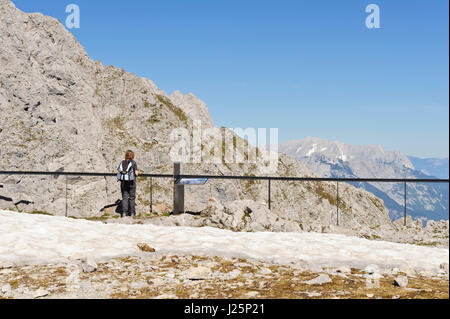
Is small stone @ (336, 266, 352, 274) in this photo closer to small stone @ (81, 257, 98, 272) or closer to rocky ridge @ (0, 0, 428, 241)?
small stone @ (81, 257, 98, 272)

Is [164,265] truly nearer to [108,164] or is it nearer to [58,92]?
[108,164]

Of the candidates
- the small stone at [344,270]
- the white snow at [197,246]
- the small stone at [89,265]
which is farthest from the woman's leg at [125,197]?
the small stone at [344,270]

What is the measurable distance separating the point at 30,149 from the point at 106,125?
33223 mm

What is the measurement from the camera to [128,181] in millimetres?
14625

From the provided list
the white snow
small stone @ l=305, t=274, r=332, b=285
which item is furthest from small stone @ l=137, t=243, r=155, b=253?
small stone @ l=305, t=274, r=332, b=285

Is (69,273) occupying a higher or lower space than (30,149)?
lower

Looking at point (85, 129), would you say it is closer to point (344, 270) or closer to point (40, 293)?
point (40, 293)

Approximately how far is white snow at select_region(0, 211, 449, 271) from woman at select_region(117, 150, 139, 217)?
3.30 meters

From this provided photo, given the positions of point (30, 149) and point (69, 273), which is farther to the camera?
point (30, 149)

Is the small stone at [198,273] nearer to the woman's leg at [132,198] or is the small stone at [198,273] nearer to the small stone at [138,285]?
the small stone at [138,285]

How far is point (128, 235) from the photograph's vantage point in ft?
33.5

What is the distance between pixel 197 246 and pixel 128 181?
6249 millimetres

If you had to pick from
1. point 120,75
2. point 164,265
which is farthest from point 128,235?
point 120,75

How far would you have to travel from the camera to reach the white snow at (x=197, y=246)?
26.4 ft
